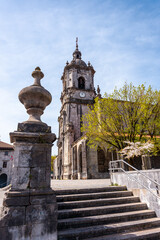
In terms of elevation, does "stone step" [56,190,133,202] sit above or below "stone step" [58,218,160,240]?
above

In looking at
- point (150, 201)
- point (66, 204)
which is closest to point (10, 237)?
point (66, 204)

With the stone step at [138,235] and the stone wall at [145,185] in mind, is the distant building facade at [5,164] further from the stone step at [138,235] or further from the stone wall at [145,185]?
the stone step at [138,235]

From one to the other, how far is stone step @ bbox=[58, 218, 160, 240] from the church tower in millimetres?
24452

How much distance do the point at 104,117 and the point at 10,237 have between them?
1496 cm

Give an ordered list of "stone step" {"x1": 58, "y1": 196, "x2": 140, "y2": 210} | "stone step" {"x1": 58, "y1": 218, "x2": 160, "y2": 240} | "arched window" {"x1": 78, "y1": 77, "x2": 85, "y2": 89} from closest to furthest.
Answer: "stone step" {"x1": 58, "y1": 218, "x2": 160, "y2": 240}
"stone step" {"x1": 58, "y1": 196, "x2": 140, "y2": 210}
"arched window" {"x1": 78, "y1": 77, "x2": 85, "y2": 89}

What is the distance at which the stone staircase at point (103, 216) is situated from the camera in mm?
3865

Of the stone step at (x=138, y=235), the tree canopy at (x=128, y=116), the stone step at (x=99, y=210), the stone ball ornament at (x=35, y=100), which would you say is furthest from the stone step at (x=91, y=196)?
the tree canopy at (x=128, y=116)

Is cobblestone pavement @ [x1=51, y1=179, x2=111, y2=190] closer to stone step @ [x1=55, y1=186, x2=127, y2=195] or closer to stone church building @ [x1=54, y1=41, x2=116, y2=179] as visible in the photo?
stone step @ [x1=55, y1=186, x2=127, y2=195]

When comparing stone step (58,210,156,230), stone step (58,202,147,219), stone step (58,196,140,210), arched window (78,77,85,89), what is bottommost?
stone step (58,210,156,230)

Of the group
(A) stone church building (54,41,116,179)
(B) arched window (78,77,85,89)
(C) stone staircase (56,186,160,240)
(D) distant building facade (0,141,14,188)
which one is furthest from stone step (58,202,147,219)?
(D) distant building facade (0,141,14,188)

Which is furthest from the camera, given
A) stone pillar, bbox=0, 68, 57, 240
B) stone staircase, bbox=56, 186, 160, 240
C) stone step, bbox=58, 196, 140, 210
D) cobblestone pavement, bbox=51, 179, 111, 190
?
cobblestone pavement, bbox=51, 179, 111, 190

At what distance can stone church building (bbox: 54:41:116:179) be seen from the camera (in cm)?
2222

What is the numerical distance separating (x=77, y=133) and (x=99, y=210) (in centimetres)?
2599

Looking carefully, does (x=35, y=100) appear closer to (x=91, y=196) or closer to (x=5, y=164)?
(x=91, y=196)
